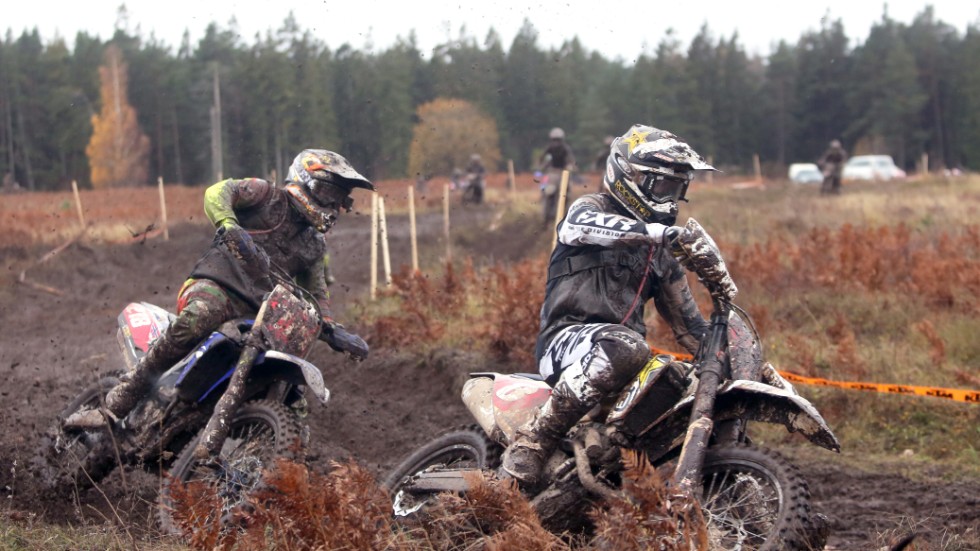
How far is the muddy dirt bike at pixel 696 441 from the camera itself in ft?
14.1

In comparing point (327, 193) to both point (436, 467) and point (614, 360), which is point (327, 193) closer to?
point (436, 467)

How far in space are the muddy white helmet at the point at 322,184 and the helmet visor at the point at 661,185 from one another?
2019 millimetres

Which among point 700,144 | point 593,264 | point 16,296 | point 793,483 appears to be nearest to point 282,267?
point 593,264

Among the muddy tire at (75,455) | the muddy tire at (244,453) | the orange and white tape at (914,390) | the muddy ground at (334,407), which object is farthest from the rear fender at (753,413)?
the muddy tire at (75,455)

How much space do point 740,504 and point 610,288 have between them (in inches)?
50.2

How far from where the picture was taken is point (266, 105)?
1672 cm

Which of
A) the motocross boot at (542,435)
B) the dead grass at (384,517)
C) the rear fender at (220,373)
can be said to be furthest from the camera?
the rear fender at (220,373)

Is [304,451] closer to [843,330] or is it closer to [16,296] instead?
[843,330]

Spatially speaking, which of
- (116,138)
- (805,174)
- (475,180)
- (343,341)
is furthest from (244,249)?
(805,174)

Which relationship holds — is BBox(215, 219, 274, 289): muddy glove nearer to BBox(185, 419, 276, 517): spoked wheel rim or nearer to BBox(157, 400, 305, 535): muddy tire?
BBox(157, 400, 305, 535): muddy tire

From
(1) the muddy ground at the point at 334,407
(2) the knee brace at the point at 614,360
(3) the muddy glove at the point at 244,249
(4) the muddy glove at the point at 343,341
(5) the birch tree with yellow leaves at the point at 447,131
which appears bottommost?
(1) the muddy ground at the point at 334,407

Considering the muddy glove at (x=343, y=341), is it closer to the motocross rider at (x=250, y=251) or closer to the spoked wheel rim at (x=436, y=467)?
the motocross rider at (x=250, y=251)

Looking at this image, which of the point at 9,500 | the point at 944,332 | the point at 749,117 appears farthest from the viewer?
the point at 749,117

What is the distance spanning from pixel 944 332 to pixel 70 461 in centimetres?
718
